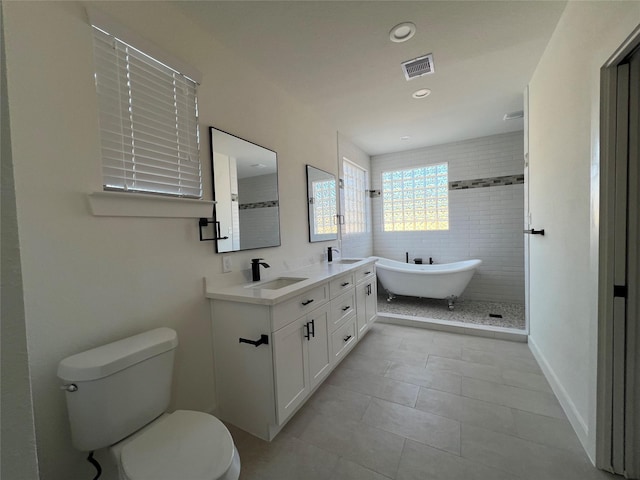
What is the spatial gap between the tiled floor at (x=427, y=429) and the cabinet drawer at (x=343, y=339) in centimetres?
16

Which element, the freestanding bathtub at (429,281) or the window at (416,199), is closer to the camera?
the freestanding bathtub at (429,281)

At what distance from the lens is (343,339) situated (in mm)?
2418

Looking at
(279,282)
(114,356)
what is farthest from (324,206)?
(114,356)

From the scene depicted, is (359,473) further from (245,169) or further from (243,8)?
(243,8)

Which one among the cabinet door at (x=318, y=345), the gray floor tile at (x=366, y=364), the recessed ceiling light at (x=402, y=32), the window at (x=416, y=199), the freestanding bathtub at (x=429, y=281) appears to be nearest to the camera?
the recessed ceiling light at (x=402, y=32)

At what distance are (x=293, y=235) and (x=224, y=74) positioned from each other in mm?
1402

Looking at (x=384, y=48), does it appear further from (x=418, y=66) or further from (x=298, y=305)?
(x=298, y=305)

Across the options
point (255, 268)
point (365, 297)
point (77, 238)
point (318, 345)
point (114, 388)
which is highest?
point (77, 238)

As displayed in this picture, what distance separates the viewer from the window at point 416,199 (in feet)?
15.0

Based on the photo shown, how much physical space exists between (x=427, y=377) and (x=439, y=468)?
2.80 ft

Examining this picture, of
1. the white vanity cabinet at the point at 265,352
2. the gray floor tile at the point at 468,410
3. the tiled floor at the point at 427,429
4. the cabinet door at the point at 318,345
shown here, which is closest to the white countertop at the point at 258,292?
the white vanity cabinet at the point at 265,352

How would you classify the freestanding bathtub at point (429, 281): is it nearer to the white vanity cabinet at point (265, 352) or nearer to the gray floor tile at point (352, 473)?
the white vanity cabinet at point (265, 352)

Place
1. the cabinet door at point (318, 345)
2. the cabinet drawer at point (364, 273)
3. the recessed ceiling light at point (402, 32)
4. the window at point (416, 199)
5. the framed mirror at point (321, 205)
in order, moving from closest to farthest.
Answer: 1. the recessed ceiling light at point (402, 32)
2. the cabinet door at point (318, 345)
3. the cabinet drawer at point (364, 273)
4. the framed mirror at point (321, 205)
5. the window at point (416, 199)

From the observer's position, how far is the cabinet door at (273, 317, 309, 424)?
62.2 inches
